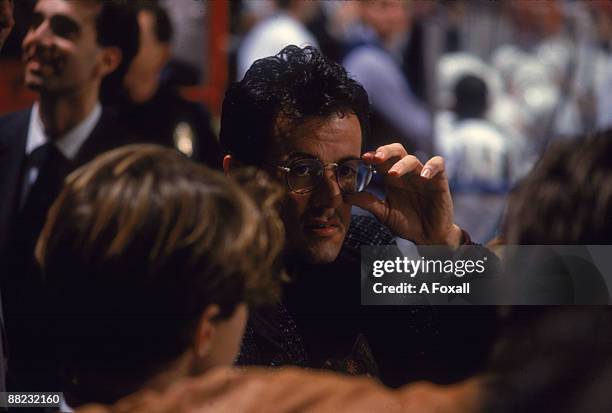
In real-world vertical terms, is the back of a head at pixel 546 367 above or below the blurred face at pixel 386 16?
below

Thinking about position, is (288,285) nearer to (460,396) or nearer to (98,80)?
(460,396)

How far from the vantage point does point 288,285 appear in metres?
1.92

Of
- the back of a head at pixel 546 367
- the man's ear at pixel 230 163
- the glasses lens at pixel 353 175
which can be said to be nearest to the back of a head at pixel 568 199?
the back of a head at pixel 546 367

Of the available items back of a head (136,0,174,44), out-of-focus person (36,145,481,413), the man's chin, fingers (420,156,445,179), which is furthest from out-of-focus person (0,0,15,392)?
fingers (420,156,445,179)

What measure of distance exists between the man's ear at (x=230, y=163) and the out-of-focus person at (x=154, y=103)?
148 millimetres

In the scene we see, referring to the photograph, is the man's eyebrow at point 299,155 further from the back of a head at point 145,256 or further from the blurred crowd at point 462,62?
the back of a head at point 145,256

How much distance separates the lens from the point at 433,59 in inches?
94.4

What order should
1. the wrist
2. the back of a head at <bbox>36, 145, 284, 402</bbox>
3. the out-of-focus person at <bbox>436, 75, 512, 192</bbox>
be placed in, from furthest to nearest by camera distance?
the out-of-focus person at <bbox>436, 75, 512, 192</bbox> < the wrist < the back of a head at <bbox>36, 145, 284, 402</bbox>

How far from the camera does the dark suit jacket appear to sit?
2031 millimetres

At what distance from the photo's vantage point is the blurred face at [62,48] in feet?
6.80

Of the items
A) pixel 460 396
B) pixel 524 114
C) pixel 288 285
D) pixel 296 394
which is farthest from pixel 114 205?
pixel 524 114

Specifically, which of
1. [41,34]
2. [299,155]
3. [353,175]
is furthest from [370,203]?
[41,34]

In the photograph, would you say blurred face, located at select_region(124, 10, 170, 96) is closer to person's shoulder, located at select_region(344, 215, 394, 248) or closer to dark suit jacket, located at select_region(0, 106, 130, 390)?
dark suit jacket, located at select_region(0, 106, 130, 390)

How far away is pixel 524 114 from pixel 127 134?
1.07 metres
